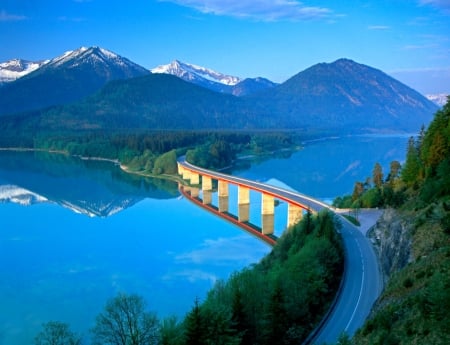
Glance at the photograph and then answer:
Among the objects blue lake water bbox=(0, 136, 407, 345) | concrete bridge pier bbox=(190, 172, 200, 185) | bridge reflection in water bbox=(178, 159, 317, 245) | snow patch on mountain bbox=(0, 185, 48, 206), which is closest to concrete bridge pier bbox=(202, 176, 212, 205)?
bridge reflection in water bbox=(178, 159, 317, 245)

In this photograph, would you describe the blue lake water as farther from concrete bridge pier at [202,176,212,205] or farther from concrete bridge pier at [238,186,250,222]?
concrete bridge pier at [202,176,212,205]

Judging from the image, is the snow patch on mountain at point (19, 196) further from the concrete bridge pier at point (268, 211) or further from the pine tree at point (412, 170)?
the pine tree at point (412, 170)

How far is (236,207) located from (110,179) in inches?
1299

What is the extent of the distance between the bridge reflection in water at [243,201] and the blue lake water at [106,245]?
1.28 meters

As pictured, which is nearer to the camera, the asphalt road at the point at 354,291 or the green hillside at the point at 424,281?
the green hillside at the point at 424,281

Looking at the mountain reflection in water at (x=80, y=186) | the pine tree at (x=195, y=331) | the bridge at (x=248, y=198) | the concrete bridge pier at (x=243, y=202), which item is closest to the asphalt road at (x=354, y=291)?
the pine tree at (x=195, y=331)

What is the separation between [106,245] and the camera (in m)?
43.6

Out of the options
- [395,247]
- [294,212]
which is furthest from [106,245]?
[395,247]

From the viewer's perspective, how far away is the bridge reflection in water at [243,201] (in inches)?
1825

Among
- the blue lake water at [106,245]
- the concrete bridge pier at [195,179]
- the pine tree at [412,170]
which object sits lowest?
the blue lake water at [106,245]

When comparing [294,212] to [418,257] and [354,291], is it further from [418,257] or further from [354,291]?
[418,257]

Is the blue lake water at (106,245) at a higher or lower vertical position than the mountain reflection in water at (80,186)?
lower

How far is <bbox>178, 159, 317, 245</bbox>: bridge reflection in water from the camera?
4634 cm

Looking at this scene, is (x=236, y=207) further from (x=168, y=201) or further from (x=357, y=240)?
(x=357, y=240)
